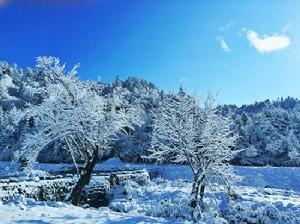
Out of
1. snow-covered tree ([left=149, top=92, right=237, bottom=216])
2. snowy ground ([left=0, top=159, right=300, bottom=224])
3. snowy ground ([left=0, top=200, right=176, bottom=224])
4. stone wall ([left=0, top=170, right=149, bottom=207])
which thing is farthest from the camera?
stone wall ([left=0, top=170, right=149, bottom=207])

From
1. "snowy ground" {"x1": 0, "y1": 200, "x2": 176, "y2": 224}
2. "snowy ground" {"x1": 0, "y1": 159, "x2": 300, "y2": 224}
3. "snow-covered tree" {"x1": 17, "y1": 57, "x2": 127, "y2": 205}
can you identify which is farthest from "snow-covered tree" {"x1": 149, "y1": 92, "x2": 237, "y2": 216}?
"snowy ground" {"x1": 0, "y1": 200, "x2": 176, "y2": 224}

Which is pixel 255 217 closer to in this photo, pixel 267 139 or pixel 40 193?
pixel 40 193

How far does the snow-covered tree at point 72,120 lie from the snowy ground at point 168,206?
4.00m

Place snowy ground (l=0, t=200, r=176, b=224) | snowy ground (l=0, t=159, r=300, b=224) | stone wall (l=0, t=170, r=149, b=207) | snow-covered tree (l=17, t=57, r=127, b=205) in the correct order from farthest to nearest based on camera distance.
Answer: stone wall (l=0, t=170, r=149, b=207) → snow-covered tree (l=17, t=57, r=127, b=205) → snowy ground (l=0, t=159, r=300, b=224) → snowy ground (l=0, t=200, r=176, b=224)

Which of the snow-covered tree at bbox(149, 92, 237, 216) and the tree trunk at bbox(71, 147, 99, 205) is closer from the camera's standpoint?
the tree trunk at bbox(71, 147, 99, 205)

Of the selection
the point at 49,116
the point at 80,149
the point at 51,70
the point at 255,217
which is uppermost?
the point at 51,70

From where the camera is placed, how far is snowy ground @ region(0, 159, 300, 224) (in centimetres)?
1361

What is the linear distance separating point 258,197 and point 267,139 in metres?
37.6

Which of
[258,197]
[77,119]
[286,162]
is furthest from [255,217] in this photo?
[286,162]

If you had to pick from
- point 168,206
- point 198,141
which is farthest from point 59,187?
point 198,141

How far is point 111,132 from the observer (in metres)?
23.4

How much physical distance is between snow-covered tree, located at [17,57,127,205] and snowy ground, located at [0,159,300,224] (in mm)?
4002

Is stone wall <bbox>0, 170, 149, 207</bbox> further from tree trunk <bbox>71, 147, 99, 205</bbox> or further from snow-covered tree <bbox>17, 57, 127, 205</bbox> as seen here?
tree trunk <bbox>71, 147, 99, 205</bbox>

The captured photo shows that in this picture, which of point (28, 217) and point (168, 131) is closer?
point (28, 217)
